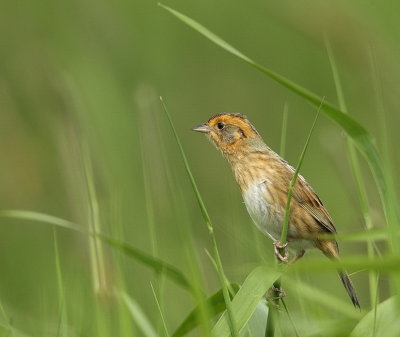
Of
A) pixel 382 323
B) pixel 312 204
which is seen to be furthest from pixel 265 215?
pixel 382 323

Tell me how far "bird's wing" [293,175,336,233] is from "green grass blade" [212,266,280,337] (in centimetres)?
161

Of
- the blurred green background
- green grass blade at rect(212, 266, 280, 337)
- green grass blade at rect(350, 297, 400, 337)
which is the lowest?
green grass blade at rect(350, 297, 400, 337)

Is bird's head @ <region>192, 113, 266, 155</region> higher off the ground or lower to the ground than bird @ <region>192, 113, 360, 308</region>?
higher

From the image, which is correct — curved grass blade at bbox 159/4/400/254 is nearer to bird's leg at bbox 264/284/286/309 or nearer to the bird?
bird's leg at bbox 264/284/286/309

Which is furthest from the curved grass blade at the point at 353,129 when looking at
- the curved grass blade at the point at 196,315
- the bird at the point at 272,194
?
the bird at the point at 272,194

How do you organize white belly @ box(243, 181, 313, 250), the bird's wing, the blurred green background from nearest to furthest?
white belly @ box(243, 181, 313, 250), the bird's wing, the blurred green background

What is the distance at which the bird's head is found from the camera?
5.04m

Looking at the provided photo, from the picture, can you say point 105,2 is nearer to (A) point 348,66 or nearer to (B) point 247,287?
(A) point 348,66

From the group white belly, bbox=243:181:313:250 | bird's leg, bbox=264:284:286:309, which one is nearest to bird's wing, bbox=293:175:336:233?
white belly, bbox=243:181:313:250

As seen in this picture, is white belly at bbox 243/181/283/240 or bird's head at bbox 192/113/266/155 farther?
bird's head at bbox 192/113/266/155

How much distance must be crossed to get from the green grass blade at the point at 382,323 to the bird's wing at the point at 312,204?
1.66 meters

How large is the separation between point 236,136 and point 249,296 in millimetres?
2017

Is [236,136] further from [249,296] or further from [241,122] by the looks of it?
[249,296]

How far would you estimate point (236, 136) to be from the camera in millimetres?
5066
